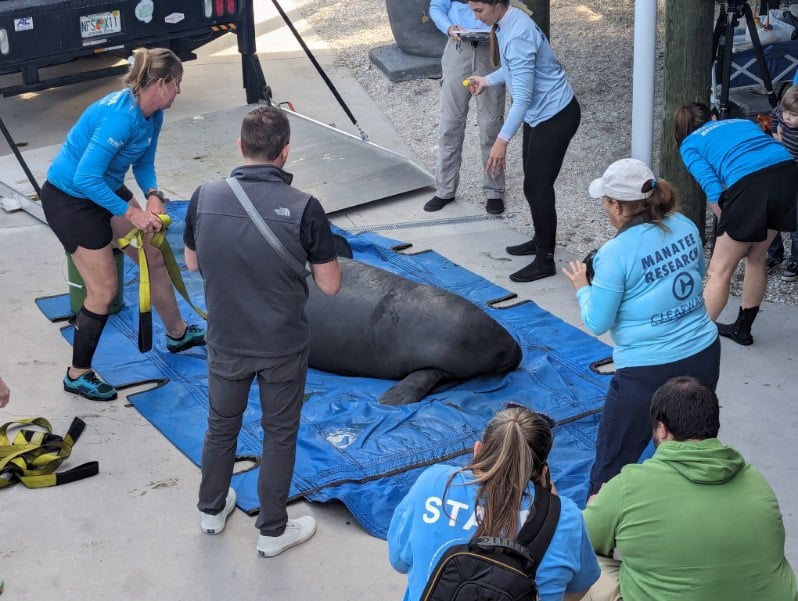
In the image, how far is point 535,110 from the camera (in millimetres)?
→ 6535

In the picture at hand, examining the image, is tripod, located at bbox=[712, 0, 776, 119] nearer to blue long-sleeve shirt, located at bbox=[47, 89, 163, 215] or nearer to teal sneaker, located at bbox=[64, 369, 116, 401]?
blue long-sleeve shirt, located at bbox=[47, 89, 163, 215]

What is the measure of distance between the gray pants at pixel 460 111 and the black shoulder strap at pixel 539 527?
207 inches

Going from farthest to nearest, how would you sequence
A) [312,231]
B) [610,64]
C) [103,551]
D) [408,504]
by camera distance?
[610,64]
[103,551]
[312,231]
[408,504]

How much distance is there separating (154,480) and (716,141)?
3172 mm

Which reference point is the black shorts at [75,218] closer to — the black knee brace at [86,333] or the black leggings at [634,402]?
the black knee brace at [86,333]

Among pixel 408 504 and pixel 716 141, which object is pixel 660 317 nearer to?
pixel 408 504

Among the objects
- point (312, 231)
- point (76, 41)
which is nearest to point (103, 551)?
point (312, 231)

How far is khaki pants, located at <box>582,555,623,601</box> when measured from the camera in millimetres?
3375

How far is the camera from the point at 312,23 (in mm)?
13484

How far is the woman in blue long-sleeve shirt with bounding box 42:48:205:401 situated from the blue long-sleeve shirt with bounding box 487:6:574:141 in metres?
2.16

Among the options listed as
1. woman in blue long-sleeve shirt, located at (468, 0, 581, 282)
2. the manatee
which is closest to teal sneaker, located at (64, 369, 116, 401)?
the manatee

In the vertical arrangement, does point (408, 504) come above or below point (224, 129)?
above

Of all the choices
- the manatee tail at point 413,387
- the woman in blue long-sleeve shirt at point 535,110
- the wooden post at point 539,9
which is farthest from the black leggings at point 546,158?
the wooden post at point 539,9

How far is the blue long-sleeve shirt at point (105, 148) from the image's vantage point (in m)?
4.90
